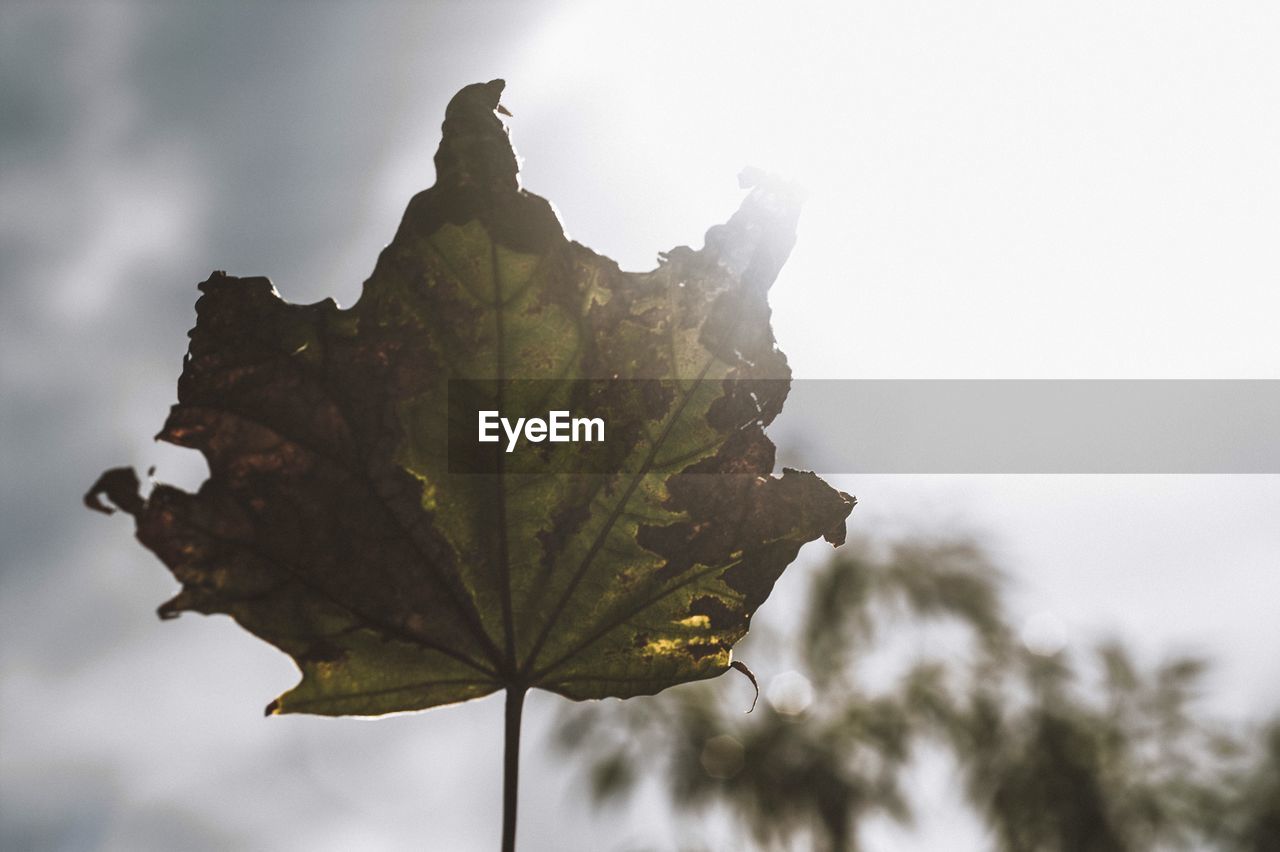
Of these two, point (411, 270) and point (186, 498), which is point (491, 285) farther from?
point (186, 498)

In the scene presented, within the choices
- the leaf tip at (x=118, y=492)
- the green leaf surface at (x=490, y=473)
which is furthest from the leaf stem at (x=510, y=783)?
the leaf tip at (x=118, y=492)

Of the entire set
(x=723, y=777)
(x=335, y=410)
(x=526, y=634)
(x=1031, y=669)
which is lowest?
(x=526, y=634)

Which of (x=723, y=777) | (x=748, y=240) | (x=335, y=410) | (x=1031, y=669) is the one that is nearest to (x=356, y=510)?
(x=335, y=410)

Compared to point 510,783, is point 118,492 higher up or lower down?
higher up

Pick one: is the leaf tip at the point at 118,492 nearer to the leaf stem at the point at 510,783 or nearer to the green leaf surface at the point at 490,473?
the green leaf surface at the point at 490,473

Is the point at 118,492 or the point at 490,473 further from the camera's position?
the point at 490,473

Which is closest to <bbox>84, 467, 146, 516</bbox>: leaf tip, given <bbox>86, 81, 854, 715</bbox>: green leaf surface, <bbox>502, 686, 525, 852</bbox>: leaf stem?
<bbox>86, 81, 854, 715</bbox>: green leaf surface

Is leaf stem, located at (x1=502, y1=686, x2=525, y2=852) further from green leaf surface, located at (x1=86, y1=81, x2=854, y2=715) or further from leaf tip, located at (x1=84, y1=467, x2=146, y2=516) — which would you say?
leaf tip, located at (x1=84, y1=467, x2=146, y2=516)

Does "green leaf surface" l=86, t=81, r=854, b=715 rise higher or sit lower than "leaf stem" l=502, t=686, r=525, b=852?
higher
